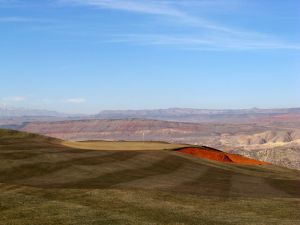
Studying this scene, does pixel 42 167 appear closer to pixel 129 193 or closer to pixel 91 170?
pixel 91 170

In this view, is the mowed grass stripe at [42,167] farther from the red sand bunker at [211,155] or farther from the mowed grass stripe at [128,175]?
the red sand bunker at [211,155]

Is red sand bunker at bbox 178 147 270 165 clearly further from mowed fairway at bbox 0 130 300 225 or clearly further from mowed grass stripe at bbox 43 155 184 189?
mowed fairway at bbox 0 130 300 225

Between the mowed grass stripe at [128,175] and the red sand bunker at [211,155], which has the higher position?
the mowed grass stripe at [128,175]

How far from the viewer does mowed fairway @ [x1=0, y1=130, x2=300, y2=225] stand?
76.0ft

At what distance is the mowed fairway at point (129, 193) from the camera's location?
2317 cm

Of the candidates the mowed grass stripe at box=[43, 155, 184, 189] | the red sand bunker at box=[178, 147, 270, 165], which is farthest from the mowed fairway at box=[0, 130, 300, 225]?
the red sand bunker at box=[178, 147, 270, 165]

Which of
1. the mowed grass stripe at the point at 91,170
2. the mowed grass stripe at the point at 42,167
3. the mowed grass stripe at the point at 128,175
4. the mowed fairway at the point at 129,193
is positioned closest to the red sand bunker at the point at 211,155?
the mowed grass stripe at the point at 128,175

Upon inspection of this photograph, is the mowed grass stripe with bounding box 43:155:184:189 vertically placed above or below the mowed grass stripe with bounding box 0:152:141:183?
below

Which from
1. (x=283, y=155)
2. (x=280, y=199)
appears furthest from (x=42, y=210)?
(x=283, y=155)

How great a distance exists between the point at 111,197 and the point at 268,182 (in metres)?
19.7

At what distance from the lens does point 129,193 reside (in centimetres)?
2908

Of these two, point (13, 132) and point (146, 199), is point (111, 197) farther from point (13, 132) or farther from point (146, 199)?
point (13, 132)

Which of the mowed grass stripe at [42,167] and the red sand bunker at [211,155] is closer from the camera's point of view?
the mowed grass stripe at [42,167]

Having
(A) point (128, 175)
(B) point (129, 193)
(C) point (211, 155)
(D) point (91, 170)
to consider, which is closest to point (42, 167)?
(D) point (91, 170)
